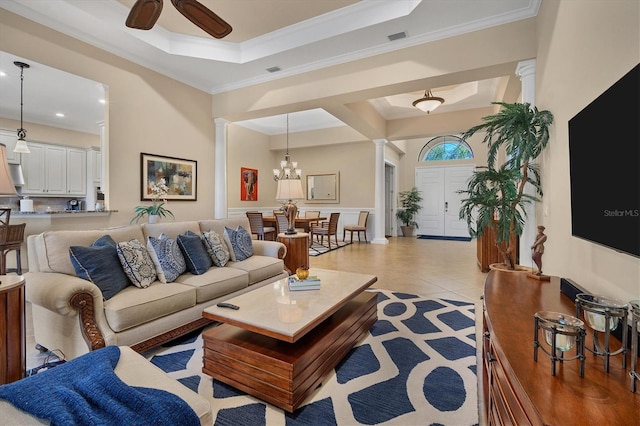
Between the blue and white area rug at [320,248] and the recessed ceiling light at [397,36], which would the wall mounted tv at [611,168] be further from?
the blue and white area rug at [320,248]

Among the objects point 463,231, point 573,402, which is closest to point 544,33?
point 573,402

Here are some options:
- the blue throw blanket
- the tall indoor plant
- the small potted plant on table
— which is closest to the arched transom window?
the tall indoor plant

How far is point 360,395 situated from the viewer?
181cm

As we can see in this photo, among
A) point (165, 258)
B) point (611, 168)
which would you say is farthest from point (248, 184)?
point (611, 168)

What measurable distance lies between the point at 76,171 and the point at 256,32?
6108 mm

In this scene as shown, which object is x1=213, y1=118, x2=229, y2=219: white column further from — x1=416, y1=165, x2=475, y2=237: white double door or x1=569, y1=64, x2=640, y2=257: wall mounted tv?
x1=416, y1=165, x2=475, y2=237: white double door

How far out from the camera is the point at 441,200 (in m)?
10.2

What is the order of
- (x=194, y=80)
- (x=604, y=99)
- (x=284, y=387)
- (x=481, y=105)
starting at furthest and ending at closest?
(x=481, y=105) < (x=194, y=80) < (x=284, y=387) < (x=604, y=99)

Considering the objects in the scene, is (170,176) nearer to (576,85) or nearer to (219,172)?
(219,172)

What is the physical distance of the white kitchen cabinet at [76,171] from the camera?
7137 mm

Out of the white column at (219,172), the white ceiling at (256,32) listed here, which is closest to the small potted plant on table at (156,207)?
the white column at (219,172)

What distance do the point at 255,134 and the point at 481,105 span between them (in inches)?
228

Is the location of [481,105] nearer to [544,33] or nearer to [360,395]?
[544,33]

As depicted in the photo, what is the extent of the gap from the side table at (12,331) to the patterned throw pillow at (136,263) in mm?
706
